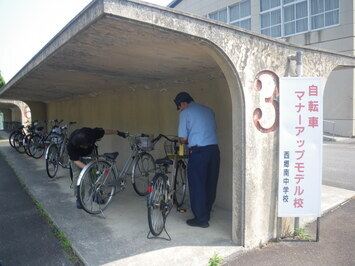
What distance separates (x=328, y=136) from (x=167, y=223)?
14.4 m

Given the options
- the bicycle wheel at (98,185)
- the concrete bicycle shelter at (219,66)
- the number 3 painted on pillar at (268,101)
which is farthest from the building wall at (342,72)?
the bicycle wheel at (98,185)

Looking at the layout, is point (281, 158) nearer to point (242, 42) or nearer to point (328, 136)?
point (242, 42)

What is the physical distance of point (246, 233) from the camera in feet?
10.6

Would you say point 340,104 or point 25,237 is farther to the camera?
point 340,104

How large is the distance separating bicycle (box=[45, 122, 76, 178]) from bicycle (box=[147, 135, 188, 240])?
3515mm

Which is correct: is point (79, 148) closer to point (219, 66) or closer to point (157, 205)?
point (157, 205)

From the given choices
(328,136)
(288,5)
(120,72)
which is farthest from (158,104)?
(288,5)

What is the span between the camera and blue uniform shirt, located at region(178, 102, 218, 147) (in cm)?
378

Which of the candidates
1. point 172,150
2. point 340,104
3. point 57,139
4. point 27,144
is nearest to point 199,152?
point 172,150

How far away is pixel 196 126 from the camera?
12.4 ft

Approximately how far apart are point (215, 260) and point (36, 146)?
827cm

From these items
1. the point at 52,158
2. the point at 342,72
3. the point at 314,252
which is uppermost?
the point at 342,72

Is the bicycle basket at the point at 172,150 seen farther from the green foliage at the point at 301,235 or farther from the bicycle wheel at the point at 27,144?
the bicycle wheel at the point at 27,144

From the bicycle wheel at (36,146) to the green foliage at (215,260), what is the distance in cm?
792
